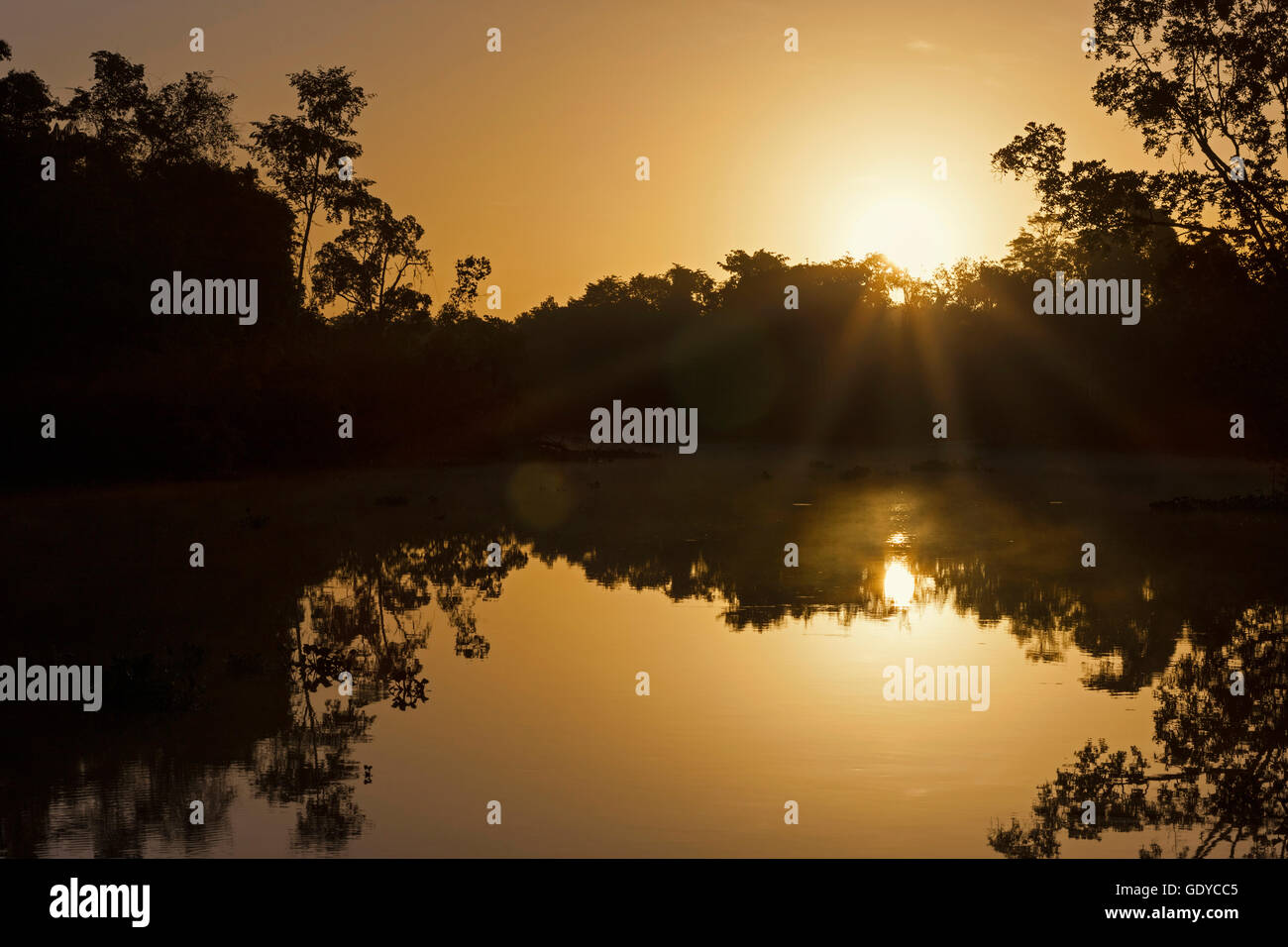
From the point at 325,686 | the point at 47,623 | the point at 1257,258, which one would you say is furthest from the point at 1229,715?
the point at 1257,258

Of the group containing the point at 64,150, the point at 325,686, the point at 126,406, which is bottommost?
the point at 325,686

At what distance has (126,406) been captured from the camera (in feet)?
143

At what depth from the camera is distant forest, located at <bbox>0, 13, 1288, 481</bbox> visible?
37.6m

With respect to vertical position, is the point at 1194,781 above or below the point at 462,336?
below

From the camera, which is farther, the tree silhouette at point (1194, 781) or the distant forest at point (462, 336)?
the distant forest at point (462, 336)

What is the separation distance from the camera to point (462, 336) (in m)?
65.1

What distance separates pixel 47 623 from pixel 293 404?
34205 millimetres

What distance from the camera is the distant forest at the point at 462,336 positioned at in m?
37.6

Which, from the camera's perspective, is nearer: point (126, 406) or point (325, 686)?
point (325, 686)

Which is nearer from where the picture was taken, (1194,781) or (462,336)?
(1194,781)

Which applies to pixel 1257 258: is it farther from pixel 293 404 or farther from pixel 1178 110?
pixel 293 404

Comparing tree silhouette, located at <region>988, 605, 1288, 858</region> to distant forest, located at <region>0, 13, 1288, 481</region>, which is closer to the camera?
tree silhouette, located at <region>988, 605, 1288, 858</region>

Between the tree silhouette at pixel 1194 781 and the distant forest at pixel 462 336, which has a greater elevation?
the distant forest at pixel 462 336

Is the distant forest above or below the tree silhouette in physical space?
above
